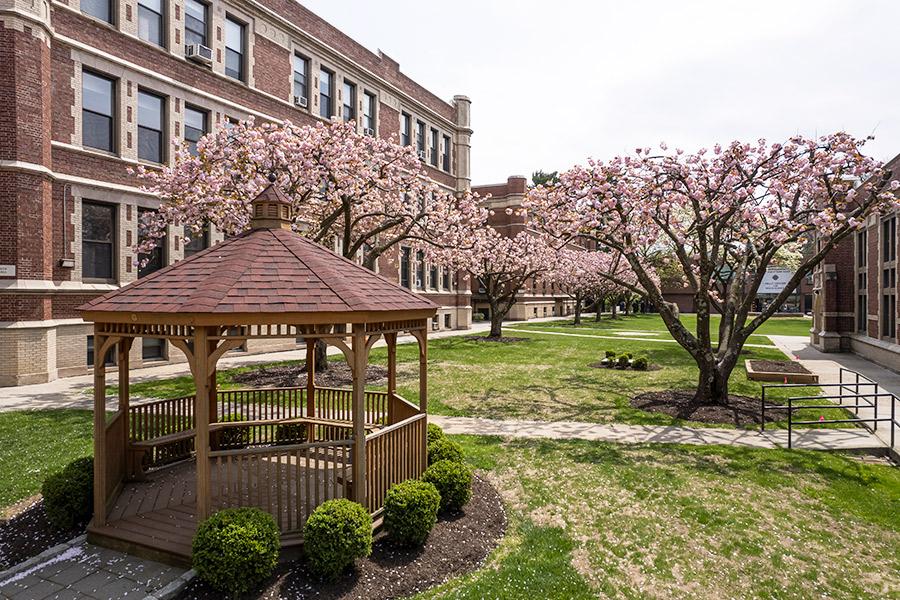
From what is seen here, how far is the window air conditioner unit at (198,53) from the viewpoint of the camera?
19500 millimetres

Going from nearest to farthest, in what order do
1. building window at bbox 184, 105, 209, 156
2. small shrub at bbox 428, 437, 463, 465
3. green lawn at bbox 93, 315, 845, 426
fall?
small shrub at bbox 428, 437, 463, 465 → green lawn at bbox 93, 315, 845, 426 → building window at bbox 184, 105, 209, 156

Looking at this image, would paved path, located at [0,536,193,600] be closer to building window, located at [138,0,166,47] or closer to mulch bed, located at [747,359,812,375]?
mulch bed, located at [747,359,812,375]

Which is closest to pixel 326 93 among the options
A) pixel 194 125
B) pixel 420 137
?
pixel 194 125

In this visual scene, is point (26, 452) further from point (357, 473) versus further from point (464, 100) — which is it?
point (464, 100)

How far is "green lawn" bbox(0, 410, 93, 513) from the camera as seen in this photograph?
7.56 meters

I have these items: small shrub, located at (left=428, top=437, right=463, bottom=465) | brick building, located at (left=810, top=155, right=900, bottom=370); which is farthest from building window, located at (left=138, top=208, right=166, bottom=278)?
brick building, located at (left=810, top=155, right=900, bottom=370)

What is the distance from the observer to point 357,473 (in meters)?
5.79

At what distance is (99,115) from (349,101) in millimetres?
13410

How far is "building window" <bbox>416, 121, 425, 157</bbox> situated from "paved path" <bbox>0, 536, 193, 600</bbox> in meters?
31.2

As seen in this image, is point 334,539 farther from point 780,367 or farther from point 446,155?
point 446,155

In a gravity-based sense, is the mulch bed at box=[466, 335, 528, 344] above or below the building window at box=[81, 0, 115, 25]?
below

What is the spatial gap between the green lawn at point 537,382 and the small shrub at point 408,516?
636 cm

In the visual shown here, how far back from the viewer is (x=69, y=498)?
237 inches

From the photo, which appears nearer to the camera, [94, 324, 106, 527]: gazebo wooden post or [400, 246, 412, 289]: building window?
[94, 324, 106, 527]: gazebo wooden post
